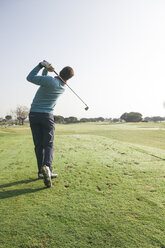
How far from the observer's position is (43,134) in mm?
3824

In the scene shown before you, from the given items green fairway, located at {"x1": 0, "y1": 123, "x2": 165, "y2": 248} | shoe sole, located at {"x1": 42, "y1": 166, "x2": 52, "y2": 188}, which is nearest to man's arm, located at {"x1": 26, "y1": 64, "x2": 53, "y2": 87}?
shoe sole, located at {"x1": 42, "y1": 166, "x2": 52, "y2": 188}

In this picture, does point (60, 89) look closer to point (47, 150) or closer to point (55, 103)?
point (55, 103)

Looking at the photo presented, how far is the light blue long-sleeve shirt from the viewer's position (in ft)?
11.6

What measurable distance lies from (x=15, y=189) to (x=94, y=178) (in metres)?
1.68

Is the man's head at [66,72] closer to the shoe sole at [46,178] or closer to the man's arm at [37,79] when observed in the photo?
the man's arm at [37,79]

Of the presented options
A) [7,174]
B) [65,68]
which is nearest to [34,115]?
[65,68]

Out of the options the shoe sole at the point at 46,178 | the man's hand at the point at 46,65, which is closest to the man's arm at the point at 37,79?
the man's hand at the point at 46,65

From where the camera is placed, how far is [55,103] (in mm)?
4051

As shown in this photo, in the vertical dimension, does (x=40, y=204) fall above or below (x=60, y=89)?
below

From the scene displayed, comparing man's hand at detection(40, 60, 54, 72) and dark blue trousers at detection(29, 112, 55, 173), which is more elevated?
man's hand at detection(40, 60, 54, 72)

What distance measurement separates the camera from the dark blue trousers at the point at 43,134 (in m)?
3.69

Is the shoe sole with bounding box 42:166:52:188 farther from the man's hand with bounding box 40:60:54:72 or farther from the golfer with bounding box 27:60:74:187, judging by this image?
the man's hand with bounding box 40:60:54:72

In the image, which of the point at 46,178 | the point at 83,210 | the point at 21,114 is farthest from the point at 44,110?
the point at 21,114

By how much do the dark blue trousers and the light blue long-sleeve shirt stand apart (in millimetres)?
154
